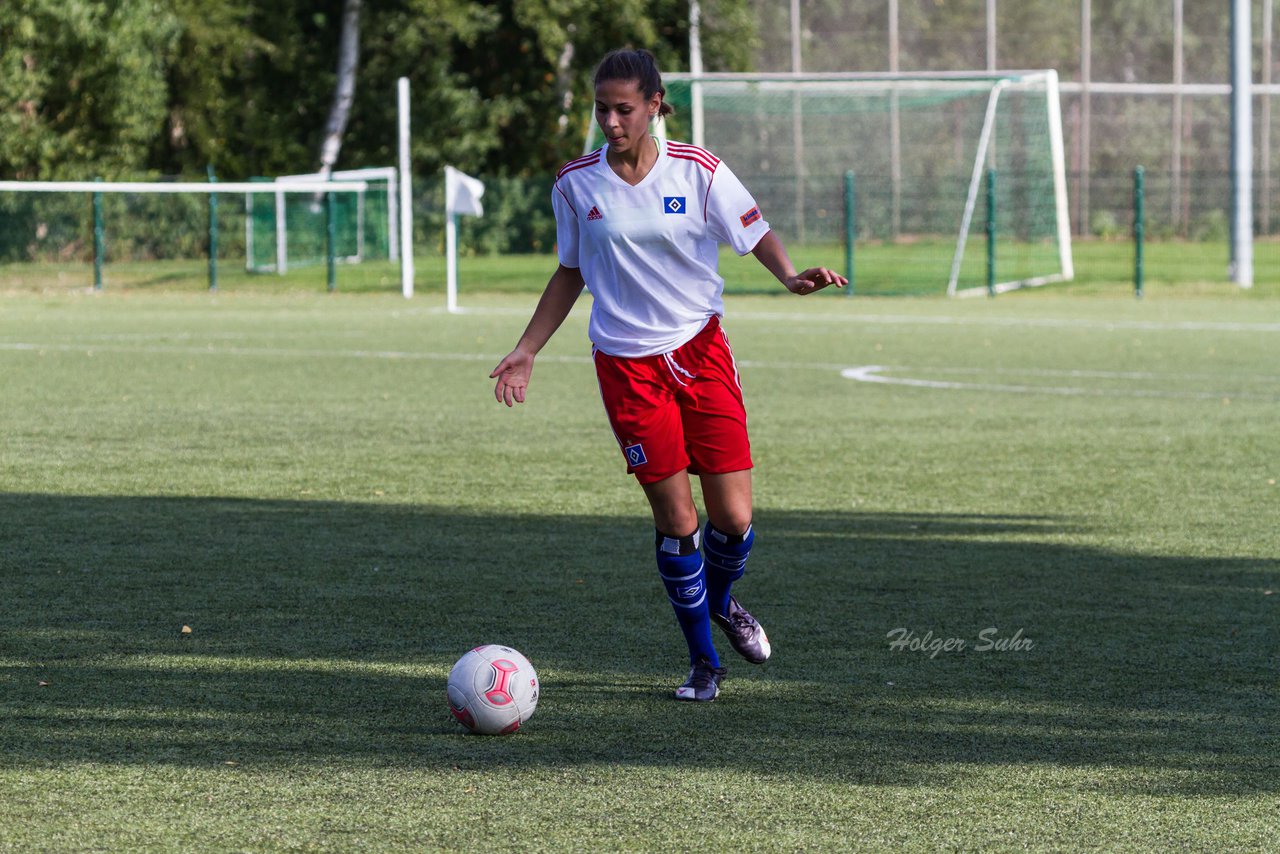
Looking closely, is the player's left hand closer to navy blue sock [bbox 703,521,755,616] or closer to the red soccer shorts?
the red soccer shorts

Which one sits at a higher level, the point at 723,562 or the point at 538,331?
the point at 538,331

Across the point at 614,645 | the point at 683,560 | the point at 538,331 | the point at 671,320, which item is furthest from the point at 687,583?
the point at 538,331

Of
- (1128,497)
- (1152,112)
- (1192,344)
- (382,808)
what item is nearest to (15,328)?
(1192,344)

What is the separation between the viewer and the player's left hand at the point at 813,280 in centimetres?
554

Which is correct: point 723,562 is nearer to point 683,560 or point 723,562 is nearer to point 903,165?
point 683,560

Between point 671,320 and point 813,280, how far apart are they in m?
0.43

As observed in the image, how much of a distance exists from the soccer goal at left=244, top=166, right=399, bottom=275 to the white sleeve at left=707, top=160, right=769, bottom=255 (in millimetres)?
29334

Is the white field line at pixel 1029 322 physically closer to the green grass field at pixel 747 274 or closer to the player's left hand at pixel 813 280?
the green grass field at pixel 747 274

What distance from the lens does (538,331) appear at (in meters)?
5.87

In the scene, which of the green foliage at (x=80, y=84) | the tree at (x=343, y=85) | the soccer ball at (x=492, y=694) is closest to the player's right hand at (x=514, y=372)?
the soccer ball at (x=492, y=694)

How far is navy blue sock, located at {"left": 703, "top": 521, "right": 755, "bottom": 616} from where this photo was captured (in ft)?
19.2

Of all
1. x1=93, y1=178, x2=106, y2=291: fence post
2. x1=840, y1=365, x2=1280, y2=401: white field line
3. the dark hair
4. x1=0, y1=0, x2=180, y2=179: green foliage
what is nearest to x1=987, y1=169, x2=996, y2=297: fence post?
x1=840, y1=365, x2=1280, y2=401: white field line

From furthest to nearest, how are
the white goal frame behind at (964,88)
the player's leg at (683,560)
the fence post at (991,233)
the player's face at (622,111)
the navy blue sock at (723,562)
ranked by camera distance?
the white goal frame behind at (964,88) → the fence post at (991,233) → the navy blue sock at (723,562) → the player's leg at (683,560) → the player's face at (622,111)

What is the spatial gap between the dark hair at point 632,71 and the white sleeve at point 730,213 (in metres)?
0.27
